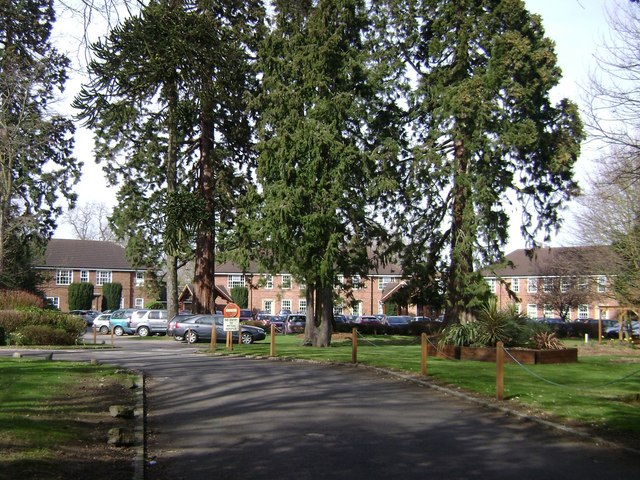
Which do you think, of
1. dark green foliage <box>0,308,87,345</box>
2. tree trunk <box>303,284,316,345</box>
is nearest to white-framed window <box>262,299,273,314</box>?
tree trunk <box>303,284,316,345</box>

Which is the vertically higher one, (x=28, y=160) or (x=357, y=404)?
(x=28, y=160)

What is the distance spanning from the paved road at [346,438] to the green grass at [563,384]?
983 millimetres

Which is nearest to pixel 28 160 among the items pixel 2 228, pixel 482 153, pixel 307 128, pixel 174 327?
pixel 2 228

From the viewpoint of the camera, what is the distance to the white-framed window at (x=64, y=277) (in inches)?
2791

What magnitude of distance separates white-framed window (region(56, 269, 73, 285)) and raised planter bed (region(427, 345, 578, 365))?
57.3m

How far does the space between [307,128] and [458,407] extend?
696 inches

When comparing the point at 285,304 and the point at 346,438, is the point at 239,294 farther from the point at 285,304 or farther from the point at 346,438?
the point at 346,438

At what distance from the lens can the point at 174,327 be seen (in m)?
34.3

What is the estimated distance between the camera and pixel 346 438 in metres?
9.38

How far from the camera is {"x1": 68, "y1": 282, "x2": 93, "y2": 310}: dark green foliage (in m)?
68.2

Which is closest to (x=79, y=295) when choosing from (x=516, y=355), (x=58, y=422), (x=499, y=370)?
(x=516, y=355)

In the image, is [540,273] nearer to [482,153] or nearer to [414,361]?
[482,153]

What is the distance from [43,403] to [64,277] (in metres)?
64.0

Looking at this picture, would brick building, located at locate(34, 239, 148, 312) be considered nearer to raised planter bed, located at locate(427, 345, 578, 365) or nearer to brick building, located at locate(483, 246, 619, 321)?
brick building, located at locate(483, 246, 619, 321)
